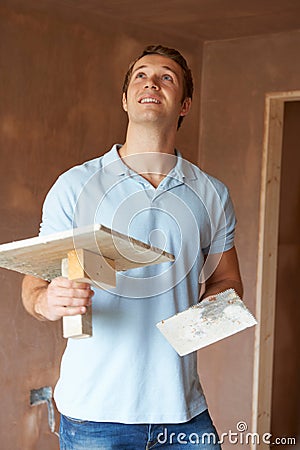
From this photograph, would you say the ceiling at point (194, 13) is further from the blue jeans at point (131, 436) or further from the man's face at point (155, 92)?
the blue jeans at point (131, 436)

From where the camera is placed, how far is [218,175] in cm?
437

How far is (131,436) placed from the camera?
5.87ft

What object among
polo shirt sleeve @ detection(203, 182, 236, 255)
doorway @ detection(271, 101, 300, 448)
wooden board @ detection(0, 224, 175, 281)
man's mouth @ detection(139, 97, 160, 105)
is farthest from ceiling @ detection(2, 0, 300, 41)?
wooden board @ detection(0, 224, 175, 281)

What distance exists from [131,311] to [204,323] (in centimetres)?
18

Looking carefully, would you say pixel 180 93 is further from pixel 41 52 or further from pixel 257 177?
pixel 257 177

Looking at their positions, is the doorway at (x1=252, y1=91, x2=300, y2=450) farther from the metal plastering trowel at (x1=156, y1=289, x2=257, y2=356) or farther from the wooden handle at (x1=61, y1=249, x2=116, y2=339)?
the wooden handle at (x1=61, y1=249, x2=116, y2=339)

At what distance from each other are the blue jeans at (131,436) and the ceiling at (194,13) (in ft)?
7.28

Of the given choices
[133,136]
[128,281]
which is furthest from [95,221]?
[133,136]

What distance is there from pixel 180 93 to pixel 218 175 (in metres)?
2.30

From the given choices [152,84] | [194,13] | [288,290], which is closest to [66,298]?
[152,84]

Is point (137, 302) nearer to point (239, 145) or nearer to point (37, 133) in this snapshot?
point (37, 133)

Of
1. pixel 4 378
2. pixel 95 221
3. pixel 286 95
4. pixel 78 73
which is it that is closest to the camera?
pixel 95 221

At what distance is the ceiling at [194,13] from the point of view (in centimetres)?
362

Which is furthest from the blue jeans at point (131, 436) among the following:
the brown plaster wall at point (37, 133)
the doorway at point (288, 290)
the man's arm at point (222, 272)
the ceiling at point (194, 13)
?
the doorway at point (288, 290)
